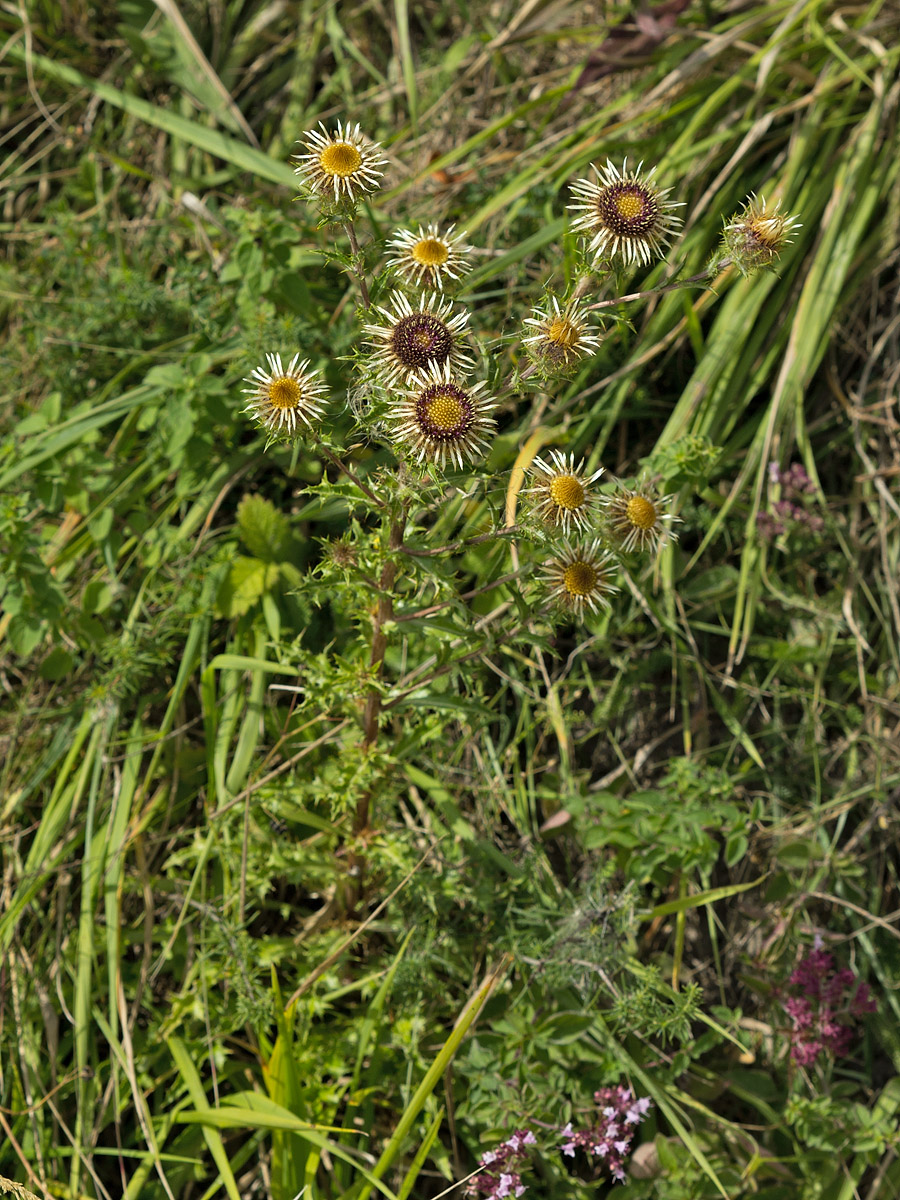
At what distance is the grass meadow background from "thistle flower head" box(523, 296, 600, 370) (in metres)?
0.09

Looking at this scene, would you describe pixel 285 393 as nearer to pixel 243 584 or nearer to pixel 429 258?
pixel 429 258

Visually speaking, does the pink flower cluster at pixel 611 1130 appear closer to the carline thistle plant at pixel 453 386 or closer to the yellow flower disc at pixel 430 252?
the carline thistle plant at pixel 453 386

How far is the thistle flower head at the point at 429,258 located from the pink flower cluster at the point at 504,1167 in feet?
5.29

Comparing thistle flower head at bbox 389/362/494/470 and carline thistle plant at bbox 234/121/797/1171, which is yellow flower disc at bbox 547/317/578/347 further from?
thistle flower head at bbox 389/362/494/470

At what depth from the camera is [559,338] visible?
1.46 meters

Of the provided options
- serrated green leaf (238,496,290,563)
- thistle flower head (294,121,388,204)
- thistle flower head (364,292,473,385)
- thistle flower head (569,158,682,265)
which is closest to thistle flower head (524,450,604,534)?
thistle flower head (364,292,473,385)

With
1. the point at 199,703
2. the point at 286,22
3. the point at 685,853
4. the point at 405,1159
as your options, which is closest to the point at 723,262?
the point at 685,853

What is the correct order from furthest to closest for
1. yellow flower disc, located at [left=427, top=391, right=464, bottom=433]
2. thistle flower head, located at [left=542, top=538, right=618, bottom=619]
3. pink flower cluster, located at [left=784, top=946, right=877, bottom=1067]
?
1. pink flower cluster, located at [left=784, top=946, right=877, bottom=1067]
2. thistle flower head, located at [left=542, top=538, right=618, bottom=619]
3. yellow flower disc, located at [left=427, top=391, right=464, bottom=433]

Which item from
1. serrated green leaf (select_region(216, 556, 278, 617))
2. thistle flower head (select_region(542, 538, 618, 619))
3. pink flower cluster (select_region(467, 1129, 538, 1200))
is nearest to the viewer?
thistle flower head (select_region(542, 538, 618, 619))

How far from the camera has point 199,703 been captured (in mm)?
2570

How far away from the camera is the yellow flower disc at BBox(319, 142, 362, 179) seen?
150 cm

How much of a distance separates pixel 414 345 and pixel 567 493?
12.8 inches

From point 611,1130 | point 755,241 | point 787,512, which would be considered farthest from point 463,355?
point 611,1130

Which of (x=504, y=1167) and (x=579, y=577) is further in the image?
(x=504, y=1167)
